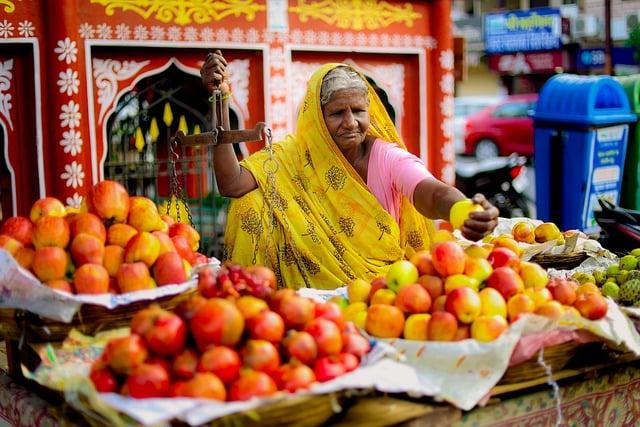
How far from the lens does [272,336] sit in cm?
229

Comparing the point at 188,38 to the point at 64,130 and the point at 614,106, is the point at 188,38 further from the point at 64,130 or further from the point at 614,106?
the point at 614,106

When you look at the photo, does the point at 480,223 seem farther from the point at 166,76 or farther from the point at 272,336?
the point at 166,76

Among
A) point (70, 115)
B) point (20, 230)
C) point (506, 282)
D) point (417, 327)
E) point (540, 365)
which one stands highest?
point (70, 115)

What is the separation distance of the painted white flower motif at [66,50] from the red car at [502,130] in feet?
45.8

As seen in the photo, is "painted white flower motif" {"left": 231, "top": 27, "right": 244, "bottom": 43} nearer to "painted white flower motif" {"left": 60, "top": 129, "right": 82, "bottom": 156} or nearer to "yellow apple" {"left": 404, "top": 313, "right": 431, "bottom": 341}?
"painted white flower motif" {"left": 60, "top": 129, "right": 82, "bottom": 156}

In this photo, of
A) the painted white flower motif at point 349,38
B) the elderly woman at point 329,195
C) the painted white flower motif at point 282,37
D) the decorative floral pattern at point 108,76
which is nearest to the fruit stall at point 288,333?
the elderly woman at point 329,195

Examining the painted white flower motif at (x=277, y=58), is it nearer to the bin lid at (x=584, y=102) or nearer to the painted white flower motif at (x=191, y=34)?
the painted white flower motif at (x=191, y=34)

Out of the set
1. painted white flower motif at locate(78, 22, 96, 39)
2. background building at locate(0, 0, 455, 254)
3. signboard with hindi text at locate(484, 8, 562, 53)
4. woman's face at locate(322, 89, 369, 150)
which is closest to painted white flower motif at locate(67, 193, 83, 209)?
background building at locate(0, 0, 455, 254)

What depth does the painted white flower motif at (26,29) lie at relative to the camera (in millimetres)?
5102

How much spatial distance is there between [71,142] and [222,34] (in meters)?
1.32

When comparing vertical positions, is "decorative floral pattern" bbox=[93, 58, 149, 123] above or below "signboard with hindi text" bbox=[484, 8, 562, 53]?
below

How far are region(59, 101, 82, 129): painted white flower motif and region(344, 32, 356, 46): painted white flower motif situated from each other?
6.99 feet

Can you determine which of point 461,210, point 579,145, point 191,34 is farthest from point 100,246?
point 579,145

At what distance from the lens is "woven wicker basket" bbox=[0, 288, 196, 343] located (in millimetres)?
2551
